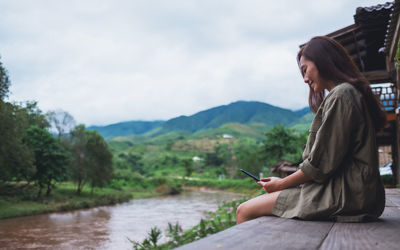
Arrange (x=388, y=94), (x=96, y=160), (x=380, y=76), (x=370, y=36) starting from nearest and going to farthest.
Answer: (x=370, y=36)
(x=388, y=94)
(x=380, y=76)
(x=96, y=160)

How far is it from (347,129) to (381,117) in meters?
0.23

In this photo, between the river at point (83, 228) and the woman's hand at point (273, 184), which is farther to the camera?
the river at point (83, 228)

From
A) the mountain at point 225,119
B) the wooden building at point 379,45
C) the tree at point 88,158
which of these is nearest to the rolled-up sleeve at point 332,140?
the wooden building at point 379,45

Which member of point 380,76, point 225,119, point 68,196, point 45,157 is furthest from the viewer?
point 225,119

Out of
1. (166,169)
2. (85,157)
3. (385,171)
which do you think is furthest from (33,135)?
(166,169)

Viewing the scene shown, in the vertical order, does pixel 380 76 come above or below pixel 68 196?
above

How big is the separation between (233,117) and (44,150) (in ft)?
470

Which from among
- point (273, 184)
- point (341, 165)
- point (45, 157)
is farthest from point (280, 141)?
point (341, 165)

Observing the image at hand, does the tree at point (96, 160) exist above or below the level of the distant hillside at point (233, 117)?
below

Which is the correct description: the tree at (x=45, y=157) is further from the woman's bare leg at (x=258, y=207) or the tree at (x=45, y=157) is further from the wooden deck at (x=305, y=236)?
the wooden deck at (x=305, y=236)

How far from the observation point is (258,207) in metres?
1.65

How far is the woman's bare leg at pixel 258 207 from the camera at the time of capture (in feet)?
5.32

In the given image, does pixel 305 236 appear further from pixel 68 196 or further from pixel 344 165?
pixel 68 196

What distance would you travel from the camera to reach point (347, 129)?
144cm
